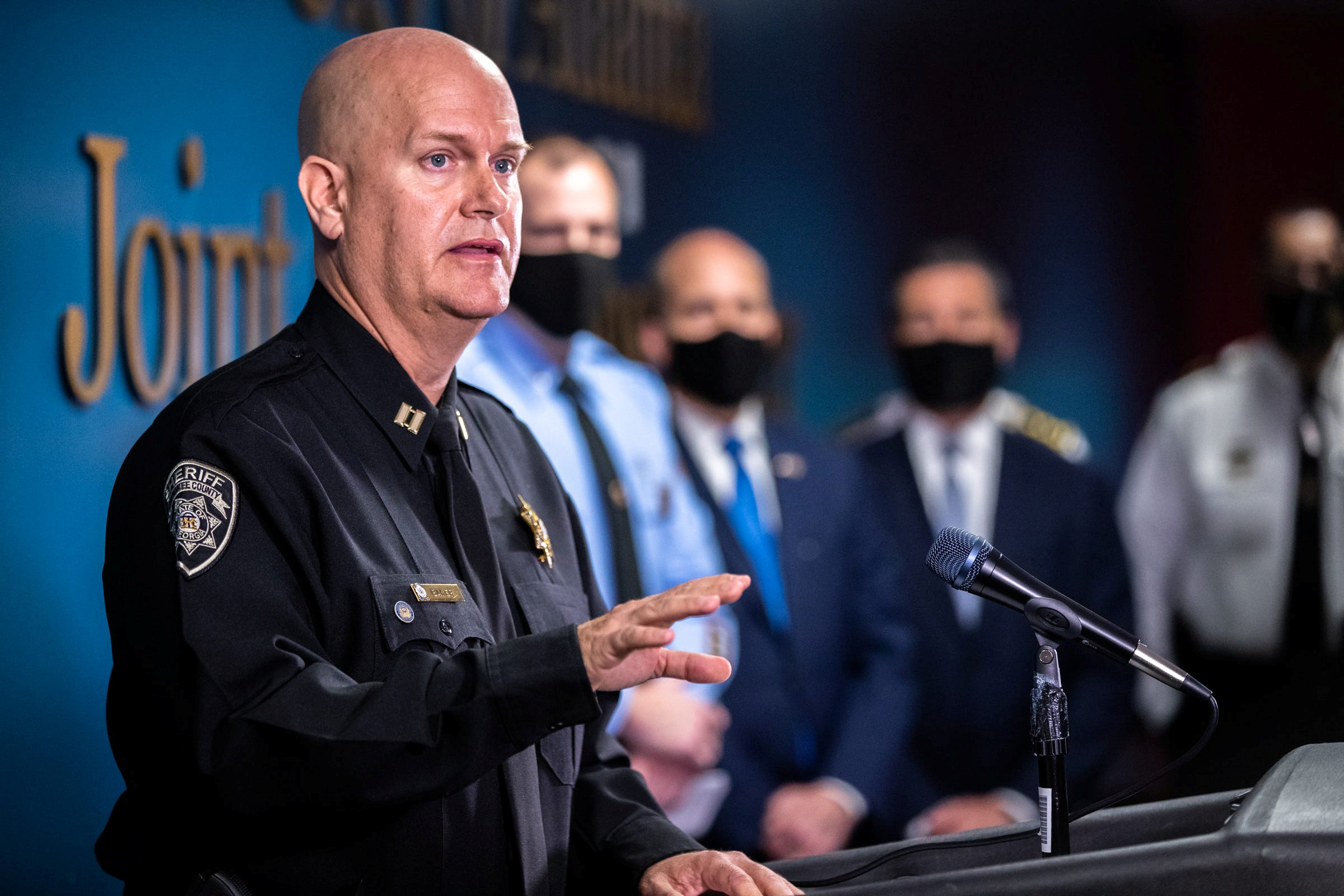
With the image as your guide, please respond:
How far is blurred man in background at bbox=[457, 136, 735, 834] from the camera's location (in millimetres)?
2906

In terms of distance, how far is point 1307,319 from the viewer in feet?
13.8

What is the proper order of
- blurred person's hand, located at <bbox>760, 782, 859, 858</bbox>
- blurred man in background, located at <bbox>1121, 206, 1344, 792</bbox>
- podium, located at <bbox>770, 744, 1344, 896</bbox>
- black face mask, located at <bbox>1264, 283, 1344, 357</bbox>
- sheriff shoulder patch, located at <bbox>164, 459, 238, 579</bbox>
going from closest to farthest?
podium, located at <bbox>770, 744, 1344, 896</bbox>, sheriff shoulder patch, located at <bbox>164, 459, 238, 579</bbox>, blurred person's hand, located at <bbox>760, 782, 859, 858</bbox>, blurred man in background, located at <bbox>1121, 206, 1344, 792</bbox>, black face mask, located at <bbox>1264, 283, 1344, 357</bbox>

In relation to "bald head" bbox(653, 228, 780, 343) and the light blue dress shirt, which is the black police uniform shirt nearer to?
the light blue dress shirt

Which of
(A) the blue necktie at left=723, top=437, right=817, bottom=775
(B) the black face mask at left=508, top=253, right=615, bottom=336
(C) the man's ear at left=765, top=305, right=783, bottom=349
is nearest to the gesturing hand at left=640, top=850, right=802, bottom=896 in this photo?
(A) the blue necktie at left=723, top=437, right=817, bottom=775

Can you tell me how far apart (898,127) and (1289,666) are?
3.22 meters

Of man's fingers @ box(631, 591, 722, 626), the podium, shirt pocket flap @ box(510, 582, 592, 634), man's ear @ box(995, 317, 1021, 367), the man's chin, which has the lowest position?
the podium

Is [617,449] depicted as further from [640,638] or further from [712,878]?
[640,638]

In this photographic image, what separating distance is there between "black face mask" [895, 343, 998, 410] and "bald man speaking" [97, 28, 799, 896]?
213 centimetres

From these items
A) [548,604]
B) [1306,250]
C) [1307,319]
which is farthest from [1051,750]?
[1306,250]

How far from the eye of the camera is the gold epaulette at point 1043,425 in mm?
5016

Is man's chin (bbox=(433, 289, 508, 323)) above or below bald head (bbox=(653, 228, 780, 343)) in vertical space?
below

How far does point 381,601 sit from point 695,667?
0.34 m

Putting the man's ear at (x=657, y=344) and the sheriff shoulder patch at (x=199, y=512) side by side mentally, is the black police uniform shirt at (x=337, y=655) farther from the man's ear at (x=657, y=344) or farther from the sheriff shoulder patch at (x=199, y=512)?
the man's ear at (x=657, y=344)

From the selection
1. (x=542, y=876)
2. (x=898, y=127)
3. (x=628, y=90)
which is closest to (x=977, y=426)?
(x=628, y=90)
